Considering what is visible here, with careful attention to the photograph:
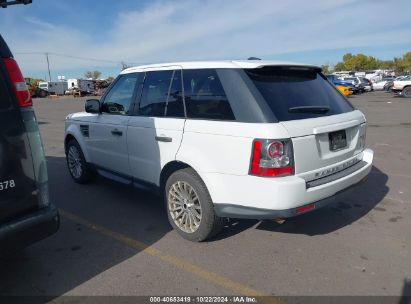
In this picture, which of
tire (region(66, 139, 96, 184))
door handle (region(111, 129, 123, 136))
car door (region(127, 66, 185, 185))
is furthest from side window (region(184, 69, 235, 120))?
tire (region(66, 139, 96, 184))

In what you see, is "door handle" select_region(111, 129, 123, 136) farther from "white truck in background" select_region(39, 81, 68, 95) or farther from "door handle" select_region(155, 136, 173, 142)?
"white truck in background" select_region(39, 81, 68, 95)

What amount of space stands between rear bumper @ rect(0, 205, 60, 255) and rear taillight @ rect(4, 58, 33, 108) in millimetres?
844

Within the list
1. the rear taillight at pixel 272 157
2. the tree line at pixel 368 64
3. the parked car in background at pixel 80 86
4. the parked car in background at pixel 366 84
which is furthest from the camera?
the tree line at pixel 368 64

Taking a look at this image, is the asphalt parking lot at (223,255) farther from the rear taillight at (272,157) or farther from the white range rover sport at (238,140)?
the rear taillight at (272,157)

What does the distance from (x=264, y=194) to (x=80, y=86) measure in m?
60.3

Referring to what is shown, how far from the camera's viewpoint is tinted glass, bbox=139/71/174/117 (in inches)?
159

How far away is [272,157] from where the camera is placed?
3000 millimetres

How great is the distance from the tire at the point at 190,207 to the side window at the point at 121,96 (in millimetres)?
1320

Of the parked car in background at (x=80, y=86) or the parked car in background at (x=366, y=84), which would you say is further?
the parked car in background at (x=80, y=86)

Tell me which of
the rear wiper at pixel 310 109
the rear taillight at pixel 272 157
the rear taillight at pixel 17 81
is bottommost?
the rear taillight at pixel 272 157

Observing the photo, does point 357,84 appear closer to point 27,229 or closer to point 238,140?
point 238,140

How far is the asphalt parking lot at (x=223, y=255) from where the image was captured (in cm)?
300

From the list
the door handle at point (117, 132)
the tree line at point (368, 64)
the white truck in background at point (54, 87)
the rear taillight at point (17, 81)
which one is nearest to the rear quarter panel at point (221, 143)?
the door handle at point (117, 132)

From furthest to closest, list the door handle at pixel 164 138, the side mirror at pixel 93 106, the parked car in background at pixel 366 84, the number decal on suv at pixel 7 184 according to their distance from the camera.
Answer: the parked car in background at pixel 366 84 → the side mirror at pixel 93 106 → the door handle at pixel 164 138 → the number decal on suv at pixel 7 184
